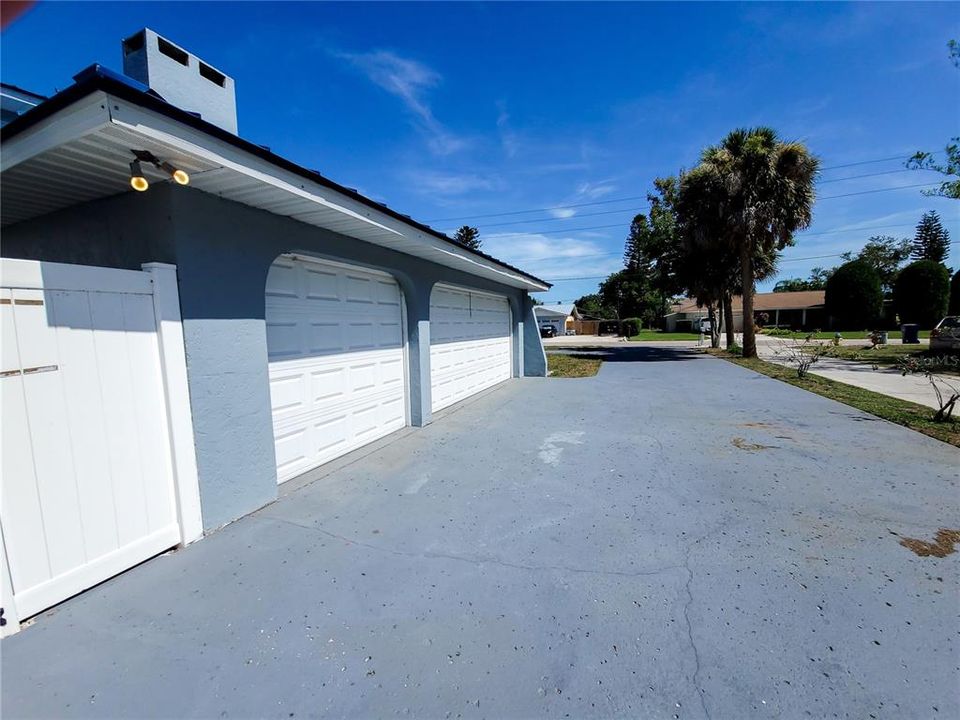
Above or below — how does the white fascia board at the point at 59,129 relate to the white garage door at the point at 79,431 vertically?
above

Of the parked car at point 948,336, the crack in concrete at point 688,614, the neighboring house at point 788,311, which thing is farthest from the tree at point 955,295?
the crack in concrete at point 688,614

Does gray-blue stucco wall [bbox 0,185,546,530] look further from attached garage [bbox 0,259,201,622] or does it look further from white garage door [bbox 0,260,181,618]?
white garage door [bbox 0,260,181,618]

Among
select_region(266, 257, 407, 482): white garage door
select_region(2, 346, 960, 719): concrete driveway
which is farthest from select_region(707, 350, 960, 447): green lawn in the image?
select_region(266, 257, 407, 482): white garage door

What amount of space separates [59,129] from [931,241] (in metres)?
89.6

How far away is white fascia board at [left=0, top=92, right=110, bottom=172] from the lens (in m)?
2.22

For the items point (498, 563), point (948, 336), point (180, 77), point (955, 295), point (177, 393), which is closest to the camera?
point (498, 563)

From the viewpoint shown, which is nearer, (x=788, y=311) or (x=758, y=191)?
(x=758, y=191)

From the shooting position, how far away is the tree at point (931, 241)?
57594 mm

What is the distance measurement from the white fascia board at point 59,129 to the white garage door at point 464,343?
5.40 metres

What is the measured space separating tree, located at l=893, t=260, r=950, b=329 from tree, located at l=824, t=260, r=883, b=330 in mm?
1817

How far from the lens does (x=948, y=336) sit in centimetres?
1503

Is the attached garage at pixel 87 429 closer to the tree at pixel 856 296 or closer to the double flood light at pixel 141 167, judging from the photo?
the double flood light at pixel 141 167

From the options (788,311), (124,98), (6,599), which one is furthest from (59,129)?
(788,311)

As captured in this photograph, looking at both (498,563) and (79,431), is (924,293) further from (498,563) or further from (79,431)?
(79,431)
